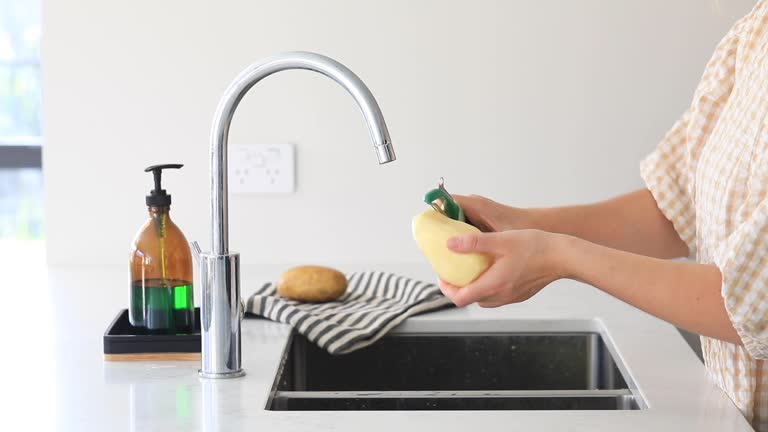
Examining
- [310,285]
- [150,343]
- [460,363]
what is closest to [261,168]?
[310,285]

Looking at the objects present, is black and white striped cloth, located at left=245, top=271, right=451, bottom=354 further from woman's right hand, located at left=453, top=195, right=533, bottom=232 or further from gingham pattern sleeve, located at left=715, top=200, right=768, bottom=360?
gingham pattern sleeve, located at left=715, top=200, right=768, bottom=360

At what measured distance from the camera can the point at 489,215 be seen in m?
1.39

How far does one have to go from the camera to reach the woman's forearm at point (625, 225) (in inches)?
58.1

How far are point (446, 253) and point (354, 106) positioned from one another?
921 millimetres

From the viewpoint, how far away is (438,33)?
1992 millimetres

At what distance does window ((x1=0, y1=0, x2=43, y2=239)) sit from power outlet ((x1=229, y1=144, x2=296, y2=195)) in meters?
1.33

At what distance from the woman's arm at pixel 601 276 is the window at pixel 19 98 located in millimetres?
2316

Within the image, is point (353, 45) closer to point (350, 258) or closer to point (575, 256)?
point (350, 258)

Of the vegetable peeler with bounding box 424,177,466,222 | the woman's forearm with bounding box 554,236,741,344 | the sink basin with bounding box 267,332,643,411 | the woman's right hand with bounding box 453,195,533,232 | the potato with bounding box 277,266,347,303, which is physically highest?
the vegetable peeler with bounding box 424,177,466,222

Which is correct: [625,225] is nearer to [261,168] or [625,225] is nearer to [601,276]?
[601,276]

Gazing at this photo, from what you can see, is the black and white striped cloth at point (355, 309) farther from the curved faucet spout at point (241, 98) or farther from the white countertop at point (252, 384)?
the curved faucet spout at point (241, 98)

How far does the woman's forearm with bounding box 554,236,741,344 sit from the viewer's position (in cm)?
103

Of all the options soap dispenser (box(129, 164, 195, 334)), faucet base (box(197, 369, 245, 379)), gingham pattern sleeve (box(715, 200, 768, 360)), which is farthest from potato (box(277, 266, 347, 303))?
gingham pattern sleeve (box(715, 200, 768, 360))

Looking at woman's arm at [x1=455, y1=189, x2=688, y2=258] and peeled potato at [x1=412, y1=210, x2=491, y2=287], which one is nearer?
peeled potato at [x1=412, y1=210, x2=491, y2=287]
